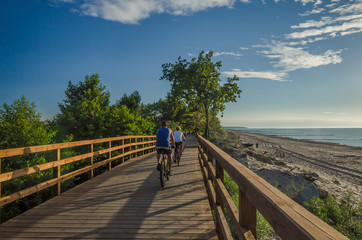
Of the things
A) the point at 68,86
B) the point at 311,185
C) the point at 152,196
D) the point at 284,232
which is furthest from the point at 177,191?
the point at 68,86

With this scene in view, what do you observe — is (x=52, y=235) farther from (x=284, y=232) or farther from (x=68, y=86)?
(x=68, y=86)

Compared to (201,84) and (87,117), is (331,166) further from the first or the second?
(87,117)

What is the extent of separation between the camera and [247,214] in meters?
1.94

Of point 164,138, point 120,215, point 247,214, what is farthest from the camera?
point 164,138

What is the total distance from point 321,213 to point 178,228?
5208mm

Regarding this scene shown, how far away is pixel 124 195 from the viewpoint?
5.59 metres

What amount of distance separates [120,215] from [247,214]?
3009mm

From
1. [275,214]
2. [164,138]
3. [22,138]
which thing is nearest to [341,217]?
[164,138]

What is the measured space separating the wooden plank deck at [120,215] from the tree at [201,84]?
18853mm

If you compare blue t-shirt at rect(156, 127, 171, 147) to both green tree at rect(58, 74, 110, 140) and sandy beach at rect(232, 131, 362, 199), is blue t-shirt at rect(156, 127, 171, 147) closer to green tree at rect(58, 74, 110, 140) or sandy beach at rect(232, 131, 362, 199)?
sandy beach at rect(232, 131, 362, 199)

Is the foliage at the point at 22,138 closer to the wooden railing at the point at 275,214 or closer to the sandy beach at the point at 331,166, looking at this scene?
the wooden railing at the point at 275,214

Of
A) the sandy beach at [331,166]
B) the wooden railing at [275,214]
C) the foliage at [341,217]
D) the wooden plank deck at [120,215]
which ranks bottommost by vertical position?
the sandy beach at [331,166]

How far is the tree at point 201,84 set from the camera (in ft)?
80.4

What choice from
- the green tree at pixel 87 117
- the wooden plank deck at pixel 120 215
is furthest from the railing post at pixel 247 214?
the green tree at pixel 87 117
